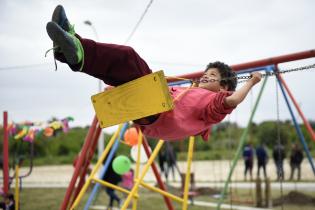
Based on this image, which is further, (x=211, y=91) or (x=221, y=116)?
(x=211, y=91)

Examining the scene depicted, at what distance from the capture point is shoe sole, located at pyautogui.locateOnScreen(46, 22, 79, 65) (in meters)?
2.01

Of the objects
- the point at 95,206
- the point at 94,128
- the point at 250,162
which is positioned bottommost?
the point at 95,206

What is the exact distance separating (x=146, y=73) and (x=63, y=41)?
2.01ft

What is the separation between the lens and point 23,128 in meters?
7.99

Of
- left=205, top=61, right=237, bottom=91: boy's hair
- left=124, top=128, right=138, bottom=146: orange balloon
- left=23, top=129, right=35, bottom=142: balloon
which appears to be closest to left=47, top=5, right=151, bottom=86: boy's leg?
left=205, top=61, right=237, bottom=91: boy's hair

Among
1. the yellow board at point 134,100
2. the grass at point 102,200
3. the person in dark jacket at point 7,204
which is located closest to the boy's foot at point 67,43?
the yellow board at point 134,100

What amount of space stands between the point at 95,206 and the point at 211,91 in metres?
6.03

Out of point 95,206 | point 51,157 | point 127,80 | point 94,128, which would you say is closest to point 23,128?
point 95,206

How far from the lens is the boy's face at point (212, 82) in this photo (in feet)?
9.54

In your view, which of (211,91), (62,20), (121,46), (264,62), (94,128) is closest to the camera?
(62,20)

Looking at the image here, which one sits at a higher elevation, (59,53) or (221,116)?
(59,53)

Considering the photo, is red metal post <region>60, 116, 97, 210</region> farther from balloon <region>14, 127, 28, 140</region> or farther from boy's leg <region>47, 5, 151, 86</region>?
balloon <region>14, 127, 28, 140</region>

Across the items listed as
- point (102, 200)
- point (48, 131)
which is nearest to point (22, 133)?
point (48, 131)

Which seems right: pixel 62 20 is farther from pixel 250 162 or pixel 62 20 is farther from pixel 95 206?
Answer: pixel 250 162
